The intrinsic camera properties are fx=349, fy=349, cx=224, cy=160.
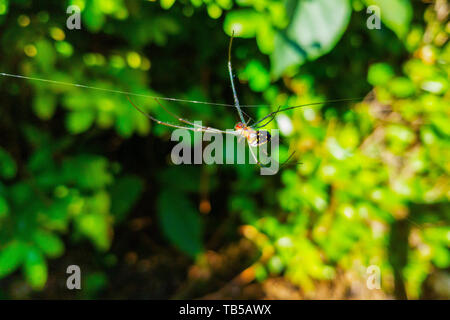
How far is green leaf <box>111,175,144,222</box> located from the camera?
1562mm

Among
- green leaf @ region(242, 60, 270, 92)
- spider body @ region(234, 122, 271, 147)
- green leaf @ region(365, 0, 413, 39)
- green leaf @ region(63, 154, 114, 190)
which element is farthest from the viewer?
green leaf @ region(63, 154, 114, 190)

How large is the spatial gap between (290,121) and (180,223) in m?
0.73

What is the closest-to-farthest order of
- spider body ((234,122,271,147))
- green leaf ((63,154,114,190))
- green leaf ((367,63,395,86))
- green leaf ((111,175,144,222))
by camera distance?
spider body ((234,122,271,147))
green leaf ((367,63,395,86))
green leaf ((63,154,114,190))
green leaf ((111,175,144,222))

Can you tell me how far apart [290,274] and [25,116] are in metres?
1.35

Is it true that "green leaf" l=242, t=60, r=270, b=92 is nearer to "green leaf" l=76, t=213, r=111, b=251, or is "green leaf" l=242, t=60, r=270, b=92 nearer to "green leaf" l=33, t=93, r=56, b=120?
"green leaf" l=33, t=93, r=56, b=120

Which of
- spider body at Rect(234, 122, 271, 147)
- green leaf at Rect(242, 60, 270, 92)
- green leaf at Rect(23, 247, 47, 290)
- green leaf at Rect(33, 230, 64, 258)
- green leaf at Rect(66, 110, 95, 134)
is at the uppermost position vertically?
green leaf at Rect(242, 60, 270, 92)

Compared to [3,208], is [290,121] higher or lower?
higher

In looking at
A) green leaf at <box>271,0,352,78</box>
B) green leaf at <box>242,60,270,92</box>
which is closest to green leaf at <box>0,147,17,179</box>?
green leaf at <box>242,60,270,92</box>

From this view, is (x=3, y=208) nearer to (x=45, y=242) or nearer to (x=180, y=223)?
(x=45, y=242)

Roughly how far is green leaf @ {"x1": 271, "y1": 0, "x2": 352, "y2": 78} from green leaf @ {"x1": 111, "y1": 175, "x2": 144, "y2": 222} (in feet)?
3.64

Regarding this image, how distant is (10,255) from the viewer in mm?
1139

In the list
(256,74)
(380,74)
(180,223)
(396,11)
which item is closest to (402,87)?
(380,74)

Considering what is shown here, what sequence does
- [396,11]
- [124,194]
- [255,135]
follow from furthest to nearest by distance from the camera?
[124,194] → [255,135] → [396,11]

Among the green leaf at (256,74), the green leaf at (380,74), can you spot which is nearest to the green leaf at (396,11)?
the green leaf at (256,74)
